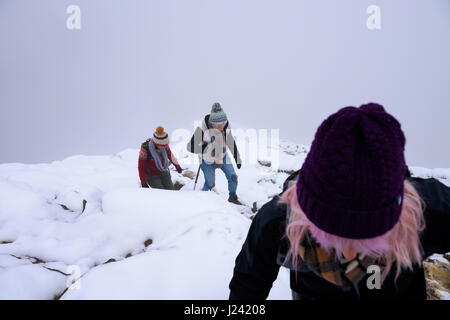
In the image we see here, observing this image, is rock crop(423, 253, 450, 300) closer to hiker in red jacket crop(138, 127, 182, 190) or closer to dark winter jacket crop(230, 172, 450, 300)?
dark winter jacket crop(230, 172, 450, 300)

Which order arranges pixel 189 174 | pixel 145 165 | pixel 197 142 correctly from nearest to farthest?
pixel 197 142, pixel 145 165, pixel 189 174

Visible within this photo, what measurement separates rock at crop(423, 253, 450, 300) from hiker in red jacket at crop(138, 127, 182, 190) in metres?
4.53

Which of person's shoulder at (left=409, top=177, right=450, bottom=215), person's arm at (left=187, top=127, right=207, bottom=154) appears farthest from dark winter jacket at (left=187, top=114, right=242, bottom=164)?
person's shoulder at (left=409, top=177, right=450, bottom=215)

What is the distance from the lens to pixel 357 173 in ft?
2.51

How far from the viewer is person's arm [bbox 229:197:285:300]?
115 cm

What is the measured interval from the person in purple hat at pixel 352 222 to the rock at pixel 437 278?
1.41m

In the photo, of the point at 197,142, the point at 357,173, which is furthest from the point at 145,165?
the point at 357,173

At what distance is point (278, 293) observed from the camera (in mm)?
1790

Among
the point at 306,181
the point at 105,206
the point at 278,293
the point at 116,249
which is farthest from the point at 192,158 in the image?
the point at 306,181

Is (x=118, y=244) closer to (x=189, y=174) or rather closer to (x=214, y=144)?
(x=214, y=144)

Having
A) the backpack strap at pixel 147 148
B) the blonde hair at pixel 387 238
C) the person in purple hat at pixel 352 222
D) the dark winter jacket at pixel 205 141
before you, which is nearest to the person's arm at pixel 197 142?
the dark winter jacket at pixel 205 141

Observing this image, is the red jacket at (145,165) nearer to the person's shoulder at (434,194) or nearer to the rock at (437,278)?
the person's shoulder at (434,194)

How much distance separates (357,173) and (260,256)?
29.0 inches
